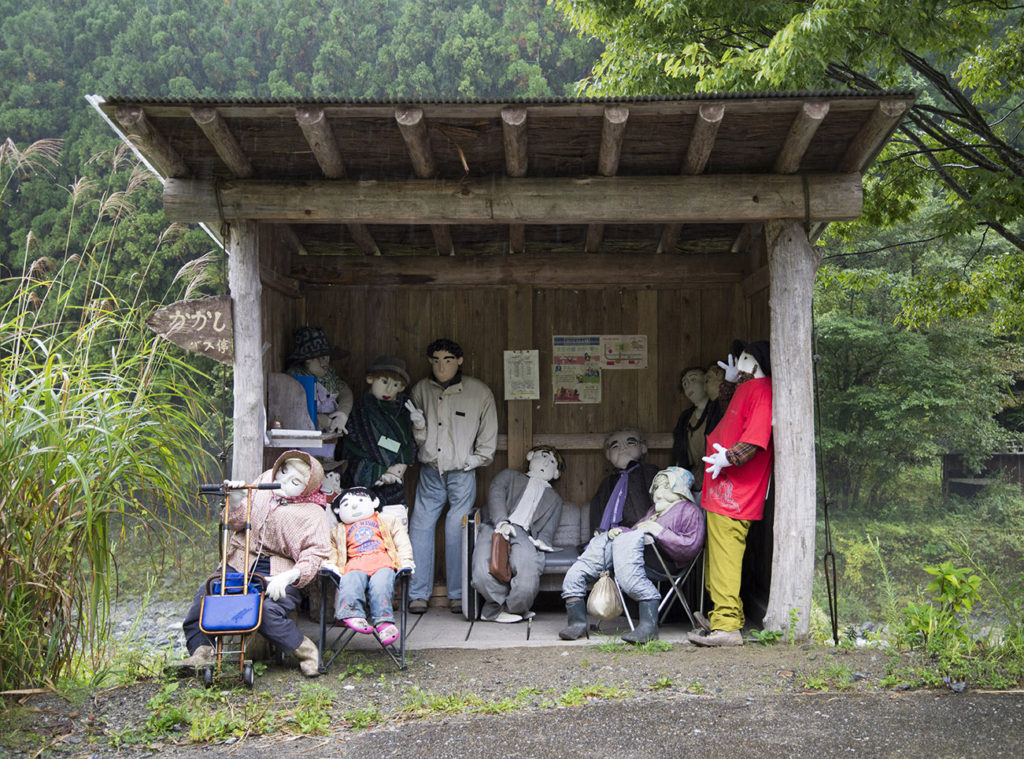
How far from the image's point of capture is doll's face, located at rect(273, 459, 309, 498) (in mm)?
5023

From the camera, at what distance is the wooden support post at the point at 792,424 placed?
5.31 meters

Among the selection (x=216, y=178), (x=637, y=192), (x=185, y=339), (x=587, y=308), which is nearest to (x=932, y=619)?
(x=637, y=192)

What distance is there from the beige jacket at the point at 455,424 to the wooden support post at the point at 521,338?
0.26 metres

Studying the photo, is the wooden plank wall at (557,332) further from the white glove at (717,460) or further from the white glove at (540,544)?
the white glove at (717,460)

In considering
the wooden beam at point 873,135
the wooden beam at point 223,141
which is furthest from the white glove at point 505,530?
the wooden beam at point 873,135

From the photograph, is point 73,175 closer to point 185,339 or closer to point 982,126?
point 185,339

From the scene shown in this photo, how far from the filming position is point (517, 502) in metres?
6.78

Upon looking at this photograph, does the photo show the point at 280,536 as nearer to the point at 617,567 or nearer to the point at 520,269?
the point at 617,567

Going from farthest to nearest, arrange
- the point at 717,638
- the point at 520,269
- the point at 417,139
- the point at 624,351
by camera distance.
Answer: the point at 624,351, the point at 520,269, the point at 717,638, the point at 417,139

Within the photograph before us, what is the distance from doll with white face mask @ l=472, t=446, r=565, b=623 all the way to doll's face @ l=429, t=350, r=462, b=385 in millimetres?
879

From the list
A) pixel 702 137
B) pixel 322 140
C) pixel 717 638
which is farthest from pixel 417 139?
pixel 717 638

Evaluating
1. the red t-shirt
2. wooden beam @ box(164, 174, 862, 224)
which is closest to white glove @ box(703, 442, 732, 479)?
the red t-shirt

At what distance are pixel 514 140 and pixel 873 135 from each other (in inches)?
79.6

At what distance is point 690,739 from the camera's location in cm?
379
